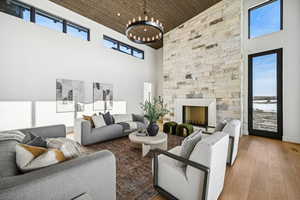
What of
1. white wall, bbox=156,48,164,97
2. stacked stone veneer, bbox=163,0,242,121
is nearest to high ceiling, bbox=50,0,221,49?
stacked stone veneer, bbox=163,0,242,121

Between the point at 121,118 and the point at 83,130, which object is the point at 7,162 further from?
the point at 121,118

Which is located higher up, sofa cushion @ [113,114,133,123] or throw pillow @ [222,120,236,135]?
throw pillow @ [222,120,236,135]

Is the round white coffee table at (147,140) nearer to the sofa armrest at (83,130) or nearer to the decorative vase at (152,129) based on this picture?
the decorative vase at (152,129)

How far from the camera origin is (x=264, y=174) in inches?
81.3

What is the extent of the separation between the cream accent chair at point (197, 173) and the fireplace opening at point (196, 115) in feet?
12.0

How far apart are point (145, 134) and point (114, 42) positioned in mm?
4763

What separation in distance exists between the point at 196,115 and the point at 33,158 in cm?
511

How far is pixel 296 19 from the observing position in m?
3.47

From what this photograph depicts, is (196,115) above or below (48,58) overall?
below

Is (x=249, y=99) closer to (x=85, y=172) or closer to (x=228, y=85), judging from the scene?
(x=228, y=85)

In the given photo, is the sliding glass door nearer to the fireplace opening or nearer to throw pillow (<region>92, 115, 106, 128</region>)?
the fireplace opening

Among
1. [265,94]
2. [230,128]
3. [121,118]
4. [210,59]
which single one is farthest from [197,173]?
[210,59]

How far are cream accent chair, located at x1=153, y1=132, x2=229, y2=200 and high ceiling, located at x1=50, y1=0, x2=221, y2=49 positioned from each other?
4.63m

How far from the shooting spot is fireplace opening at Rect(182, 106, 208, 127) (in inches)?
197
